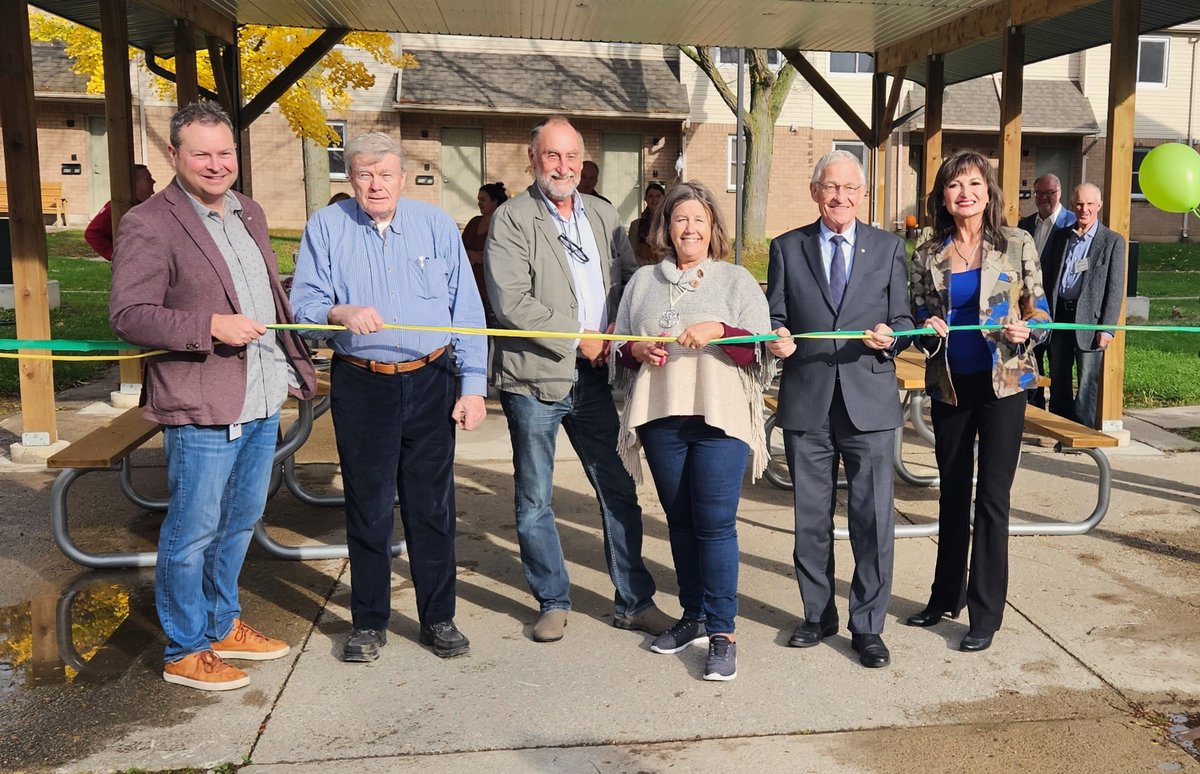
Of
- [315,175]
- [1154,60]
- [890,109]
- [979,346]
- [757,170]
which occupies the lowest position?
[979,346]

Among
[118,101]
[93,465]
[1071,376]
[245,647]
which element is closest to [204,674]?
[245,647]

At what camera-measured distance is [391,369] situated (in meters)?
4.08

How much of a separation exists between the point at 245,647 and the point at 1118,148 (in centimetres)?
658

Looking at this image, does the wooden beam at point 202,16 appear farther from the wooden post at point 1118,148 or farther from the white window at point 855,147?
the white window at point 855,147

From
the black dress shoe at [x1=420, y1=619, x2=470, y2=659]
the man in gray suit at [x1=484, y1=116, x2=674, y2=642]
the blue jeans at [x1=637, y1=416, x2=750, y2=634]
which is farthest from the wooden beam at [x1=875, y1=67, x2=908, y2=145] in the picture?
the black dress shoe at [x1=420, y1=619, x2=470, y2=659]

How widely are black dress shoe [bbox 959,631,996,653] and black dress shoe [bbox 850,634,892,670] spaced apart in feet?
0.98

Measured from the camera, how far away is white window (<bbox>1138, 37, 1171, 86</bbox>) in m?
29.1

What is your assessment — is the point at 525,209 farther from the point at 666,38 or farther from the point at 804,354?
the point at 666,38

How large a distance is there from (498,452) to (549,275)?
363 cm

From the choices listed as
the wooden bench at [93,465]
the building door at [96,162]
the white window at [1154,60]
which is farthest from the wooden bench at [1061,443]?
the white window at [1154,60]

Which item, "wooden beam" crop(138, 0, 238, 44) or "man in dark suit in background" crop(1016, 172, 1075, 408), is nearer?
"man in dark suit in background" crop(1016, 172, 1075, 408)

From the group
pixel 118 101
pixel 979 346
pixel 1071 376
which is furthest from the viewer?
pixel 118 101

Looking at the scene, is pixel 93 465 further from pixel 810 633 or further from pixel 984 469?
pixel 984 469

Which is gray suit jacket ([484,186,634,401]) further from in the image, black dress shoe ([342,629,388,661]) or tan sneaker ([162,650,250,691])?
tan sneaker ([162,650,250,691])
